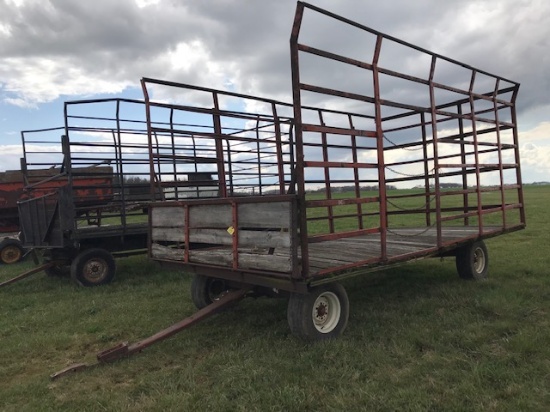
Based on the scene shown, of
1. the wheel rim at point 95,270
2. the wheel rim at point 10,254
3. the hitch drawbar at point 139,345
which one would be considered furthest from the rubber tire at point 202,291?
the wheel rim at point 10,254

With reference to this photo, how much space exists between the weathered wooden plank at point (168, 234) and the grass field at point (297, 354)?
98 cm

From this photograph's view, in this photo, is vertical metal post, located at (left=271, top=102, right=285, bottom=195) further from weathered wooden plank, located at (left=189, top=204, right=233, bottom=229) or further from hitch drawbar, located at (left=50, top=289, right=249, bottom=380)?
hitch drawbar, located at (left=50, top=289, right=249, bottom=380)

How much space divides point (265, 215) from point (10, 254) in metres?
9.62

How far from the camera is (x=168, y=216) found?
5273mm

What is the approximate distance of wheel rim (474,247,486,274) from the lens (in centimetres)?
702

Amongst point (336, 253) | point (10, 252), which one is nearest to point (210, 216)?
point (336, 253)

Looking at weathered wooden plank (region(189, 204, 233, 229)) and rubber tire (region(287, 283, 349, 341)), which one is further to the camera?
weathered wooden plank (region(189, 204, 233, 229))

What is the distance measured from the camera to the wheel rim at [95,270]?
7.71 m

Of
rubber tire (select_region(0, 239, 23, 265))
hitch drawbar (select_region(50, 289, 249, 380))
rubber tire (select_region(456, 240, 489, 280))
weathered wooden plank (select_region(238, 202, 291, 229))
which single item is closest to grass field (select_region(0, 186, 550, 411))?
hitch drawbar (select_region(50, 289, 249, 380))

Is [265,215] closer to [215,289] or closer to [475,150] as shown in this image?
[215,289]

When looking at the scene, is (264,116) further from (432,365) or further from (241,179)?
(432,365)

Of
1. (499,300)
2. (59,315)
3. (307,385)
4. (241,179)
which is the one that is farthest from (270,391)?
(241,179)

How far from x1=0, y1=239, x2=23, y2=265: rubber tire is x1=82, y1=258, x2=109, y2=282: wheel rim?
14.5 ft

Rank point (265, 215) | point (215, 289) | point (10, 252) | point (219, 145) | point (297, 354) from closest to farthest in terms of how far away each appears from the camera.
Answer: point (297, 354)
point (265, 215)
point (215, 289)
point (219, 145)
point (10, 252)
